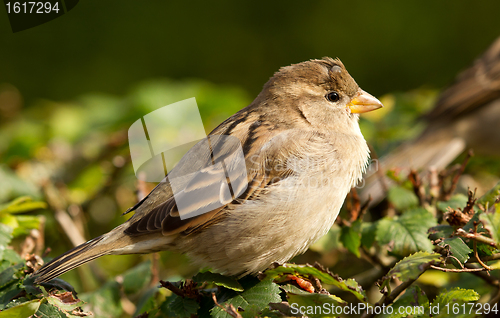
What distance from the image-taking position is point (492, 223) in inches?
44.1

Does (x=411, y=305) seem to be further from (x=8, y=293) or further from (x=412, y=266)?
(x=8, y=293)

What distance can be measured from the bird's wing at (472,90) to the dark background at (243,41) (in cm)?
142

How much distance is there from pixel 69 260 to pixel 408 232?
1053 mm

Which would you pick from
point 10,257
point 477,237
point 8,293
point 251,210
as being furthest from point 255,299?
point 10,257

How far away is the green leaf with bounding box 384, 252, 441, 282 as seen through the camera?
1102 millimetres

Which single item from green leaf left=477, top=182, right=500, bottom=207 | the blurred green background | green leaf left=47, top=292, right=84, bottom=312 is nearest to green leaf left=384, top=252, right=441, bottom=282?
green leaf left=477, top=182, right=500, bottom=207

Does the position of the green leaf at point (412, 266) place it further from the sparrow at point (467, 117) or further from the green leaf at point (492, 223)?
the sparrow at point (467, 117)

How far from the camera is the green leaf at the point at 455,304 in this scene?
43.6 inches

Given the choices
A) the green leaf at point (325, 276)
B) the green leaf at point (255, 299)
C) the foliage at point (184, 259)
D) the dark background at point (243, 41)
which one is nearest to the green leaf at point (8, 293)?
the foliage at point (184, 259)

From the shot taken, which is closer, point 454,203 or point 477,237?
point 477,237

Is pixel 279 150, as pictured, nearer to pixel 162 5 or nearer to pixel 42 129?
pixel 42 129

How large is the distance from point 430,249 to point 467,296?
38 cm

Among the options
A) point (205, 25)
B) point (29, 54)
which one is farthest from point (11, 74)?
point (205, 25)

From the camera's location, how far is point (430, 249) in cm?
150
